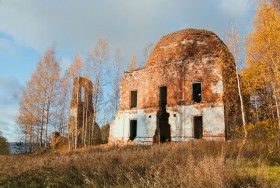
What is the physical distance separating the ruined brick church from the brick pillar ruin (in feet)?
14.4

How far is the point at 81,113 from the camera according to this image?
28234 mm

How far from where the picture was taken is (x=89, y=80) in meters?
25.7

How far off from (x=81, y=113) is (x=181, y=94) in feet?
43.3

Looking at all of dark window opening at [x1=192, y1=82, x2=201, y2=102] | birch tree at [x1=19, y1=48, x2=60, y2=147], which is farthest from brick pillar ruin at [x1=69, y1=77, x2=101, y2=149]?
dark window opening at [x1=192, y1=82, x2=201, y2=102]

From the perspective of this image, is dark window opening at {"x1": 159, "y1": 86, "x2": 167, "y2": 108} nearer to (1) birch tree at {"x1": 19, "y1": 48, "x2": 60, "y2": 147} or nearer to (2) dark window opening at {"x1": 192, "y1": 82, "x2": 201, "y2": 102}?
(2) dark window opening at {"x1": 192, "y1": 82, "x2": 201, "y2": 102}

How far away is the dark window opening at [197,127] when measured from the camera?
18.9 metres

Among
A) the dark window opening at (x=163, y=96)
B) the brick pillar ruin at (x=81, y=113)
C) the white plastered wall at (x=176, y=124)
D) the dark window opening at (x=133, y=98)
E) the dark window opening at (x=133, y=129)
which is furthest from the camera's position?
the brick pillar ruin at (x=81, y=113)

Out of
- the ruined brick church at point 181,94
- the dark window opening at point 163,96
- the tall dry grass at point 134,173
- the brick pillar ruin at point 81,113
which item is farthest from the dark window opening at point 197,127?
the brick pillar ruin at point 81,113

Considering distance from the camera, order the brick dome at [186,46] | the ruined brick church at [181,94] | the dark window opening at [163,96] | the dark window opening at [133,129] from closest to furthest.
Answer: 1. the ruined brick church at [181,94]
2. the brick dome at [186,46]
3. the dark window opening at [163,96]
4. the dark window opening at [133,129]

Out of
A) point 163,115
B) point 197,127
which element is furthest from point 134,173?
point 163,115

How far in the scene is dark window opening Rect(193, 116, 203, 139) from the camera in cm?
1888

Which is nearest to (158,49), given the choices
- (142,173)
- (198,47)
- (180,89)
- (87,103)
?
(198,47)

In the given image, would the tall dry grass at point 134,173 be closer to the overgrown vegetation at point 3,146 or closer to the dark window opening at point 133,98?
the overgrown vegetation at point 3,146

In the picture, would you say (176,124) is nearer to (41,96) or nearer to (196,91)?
(196,91)
